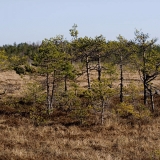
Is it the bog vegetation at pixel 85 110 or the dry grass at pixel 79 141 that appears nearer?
the dry grass at pixel 79 141

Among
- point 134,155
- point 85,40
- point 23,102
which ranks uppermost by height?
point 85,40

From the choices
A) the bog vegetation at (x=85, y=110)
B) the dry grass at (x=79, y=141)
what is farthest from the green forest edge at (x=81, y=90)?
the dry grass at (x=79, y=141)

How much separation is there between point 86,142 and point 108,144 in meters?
1.48

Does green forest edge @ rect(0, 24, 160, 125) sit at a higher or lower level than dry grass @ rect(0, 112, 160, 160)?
higher

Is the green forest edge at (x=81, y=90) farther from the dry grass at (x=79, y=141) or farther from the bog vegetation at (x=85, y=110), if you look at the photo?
the dry grass at (x=79, y=141)

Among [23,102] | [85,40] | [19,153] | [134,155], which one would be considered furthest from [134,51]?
[19,153]

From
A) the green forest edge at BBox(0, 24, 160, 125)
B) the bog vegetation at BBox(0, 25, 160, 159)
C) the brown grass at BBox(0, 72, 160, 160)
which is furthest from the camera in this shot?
the green forest edge at BBox(0, 24, 160, 125)

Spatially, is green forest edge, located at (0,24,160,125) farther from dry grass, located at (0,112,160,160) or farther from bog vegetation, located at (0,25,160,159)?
dry grass, located at (0,112,160,160)

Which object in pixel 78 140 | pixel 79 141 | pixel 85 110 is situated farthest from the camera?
pixel 85 110

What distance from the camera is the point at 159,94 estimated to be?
37281mm

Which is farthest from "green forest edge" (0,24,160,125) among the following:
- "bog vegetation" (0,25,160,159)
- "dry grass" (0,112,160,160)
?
"dry grass" (0,112,160,160)

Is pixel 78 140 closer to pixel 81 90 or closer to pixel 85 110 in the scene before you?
pixel 85 110

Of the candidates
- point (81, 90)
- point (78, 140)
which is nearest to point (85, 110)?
point (81, 90)

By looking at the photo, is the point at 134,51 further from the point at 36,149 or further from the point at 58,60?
the point at 36,149
